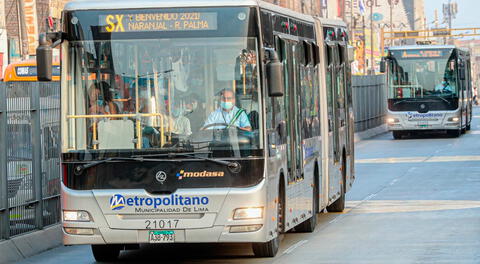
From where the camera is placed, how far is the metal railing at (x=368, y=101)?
1866 inches

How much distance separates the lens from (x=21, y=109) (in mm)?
14523

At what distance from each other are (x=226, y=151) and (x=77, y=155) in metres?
1.55

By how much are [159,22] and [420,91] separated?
33.3 metres

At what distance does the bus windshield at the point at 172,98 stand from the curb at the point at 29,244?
2231mm

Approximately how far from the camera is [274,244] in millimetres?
13312

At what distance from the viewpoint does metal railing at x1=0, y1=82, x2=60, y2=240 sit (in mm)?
13953

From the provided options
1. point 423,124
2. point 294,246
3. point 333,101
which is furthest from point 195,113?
A: point 423,124

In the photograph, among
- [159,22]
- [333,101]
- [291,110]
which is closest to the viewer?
[159,22]

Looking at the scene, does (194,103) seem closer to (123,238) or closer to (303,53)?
(123,238)

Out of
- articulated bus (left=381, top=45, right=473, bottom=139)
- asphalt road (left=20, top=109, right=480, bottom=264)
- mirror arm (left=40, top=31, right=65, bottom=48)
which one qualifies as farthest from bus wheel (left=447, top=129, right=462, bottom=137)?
mirror arm (left=40, top=31, right=65, bottom=48)

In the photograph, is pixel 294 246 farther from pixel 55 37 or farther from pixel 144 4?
pixel 55 37

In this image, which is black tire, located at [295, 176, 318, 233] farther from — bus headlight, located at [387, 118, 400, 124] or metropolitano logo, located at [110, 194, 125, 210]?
bus headlight, located at [387, 118, 400, 124]

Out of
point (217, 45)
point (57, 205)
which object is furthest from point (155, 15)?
point (57, 205)

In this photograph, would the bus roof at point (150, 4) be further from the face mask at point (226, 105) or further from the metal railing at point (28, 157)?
the metal railing at point (28, 157)
